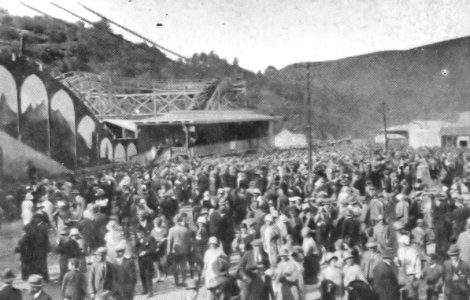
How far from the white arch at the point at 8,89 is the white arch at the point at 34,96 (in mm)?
102

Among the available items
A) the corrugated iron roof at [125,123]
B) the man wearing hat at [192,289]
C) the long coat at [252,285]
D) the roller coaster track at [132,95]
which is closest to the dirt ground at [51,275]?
the long coat at [252,285]

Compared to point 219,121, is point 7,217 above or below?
below

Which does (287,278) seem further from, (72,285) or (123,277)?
(72,285)

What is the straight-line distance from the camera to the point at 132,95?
8148mm

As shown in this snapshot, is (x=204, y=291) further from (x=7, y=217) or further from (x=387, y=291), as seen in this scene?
(x=7, y=217)

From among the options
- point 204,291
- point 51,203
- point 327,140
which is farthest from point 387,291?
point 327,140

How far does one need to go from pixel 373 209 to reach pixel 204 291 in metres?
3.29

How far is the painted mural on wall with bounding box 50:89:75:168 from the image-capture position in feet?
24.7

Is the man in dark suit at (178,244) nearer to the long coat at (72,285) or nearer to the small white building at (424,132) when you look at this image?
the long coat at (72,285)

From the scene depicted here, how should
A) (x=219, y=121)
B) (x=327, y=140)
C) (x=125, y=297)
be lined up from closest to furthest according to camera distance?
(x=125, y=297), (x=219, y=121), (x=327, y=140)

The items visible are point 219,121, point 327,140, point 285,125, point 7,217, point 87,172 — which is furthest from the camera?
point 327,140

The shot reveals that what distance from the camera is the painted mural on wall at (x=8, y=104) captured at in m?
7.06

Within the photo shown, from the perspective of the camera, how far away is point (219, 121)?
8.80 m

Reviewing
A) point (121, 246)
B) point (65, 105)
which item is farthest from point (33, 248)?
point (65, 105)
